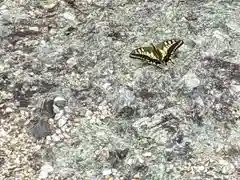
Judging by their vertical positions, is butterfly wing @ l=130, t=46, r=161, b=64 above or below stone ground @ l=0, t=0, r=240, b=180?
above

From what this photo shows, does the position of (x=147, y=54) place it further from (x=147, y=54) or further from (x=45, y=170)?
(x=45, y=170)

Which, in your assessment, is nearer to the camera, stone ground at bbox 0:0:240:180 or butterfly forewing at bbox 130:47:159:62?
stone ground at bbox 0:0:240:180

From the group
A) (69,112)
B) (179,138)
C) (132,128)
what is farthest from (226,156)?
(69,112)

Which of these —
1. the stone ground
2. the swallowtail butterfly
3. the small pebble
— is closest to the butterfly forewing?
the swallowtail butterfly

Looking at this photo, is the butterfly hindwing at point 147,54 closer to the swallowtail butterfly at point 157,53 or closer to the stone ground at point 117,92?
the swallowtail butterfly at point 157,53

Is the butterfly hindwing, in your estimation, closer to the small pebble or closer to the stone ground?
the stone ground

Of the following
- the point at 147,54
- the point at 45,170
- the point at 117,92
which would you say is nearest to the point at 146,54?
the point at 147,54

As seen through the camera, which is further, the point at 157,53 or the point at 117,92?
the point at 157,53

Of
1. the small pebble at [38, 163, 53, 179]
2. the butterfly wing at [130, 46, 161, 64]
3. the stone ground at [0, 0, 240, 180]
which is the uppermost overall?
the butterfly wing at [130, 46, 161, 64]
